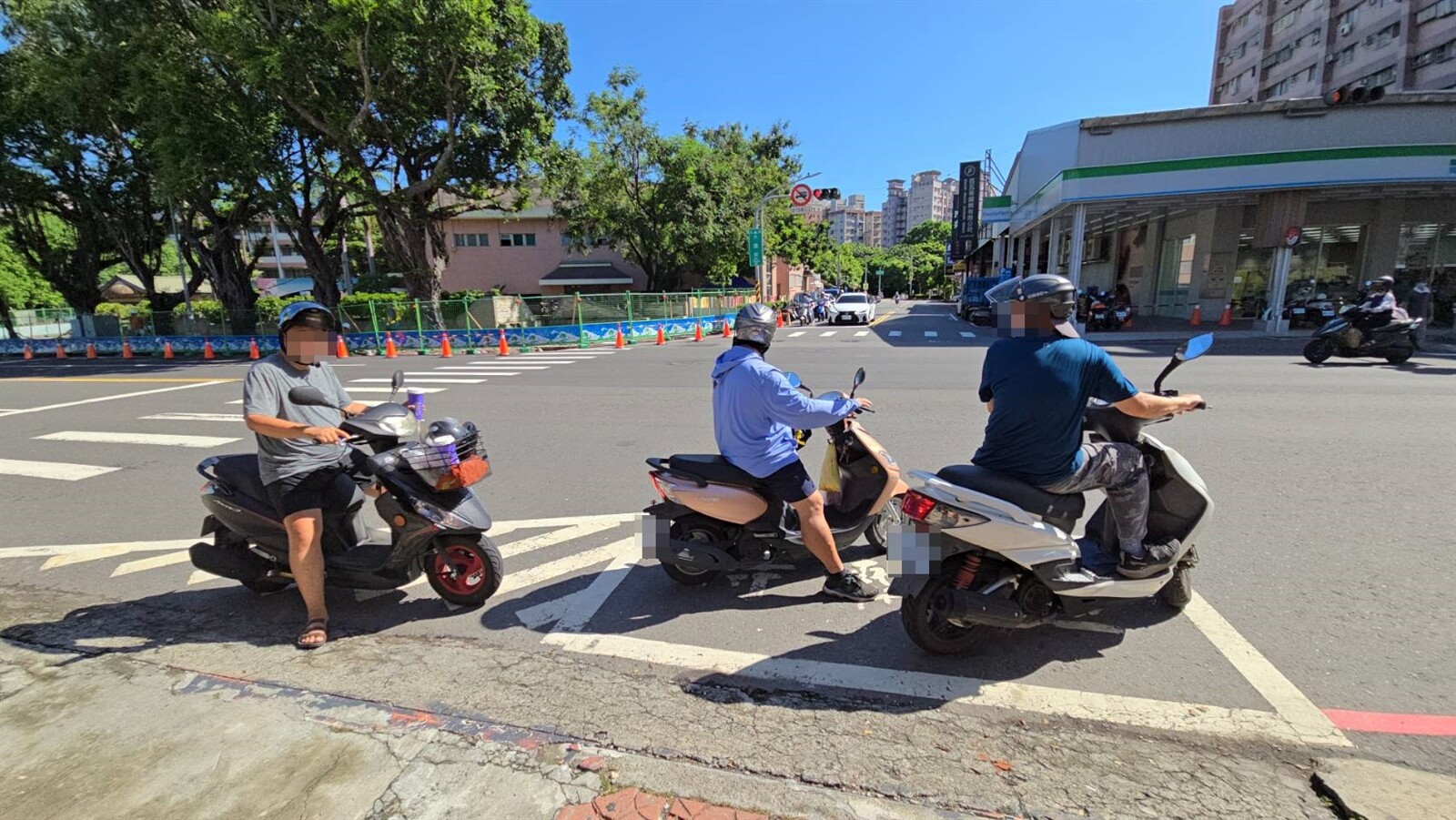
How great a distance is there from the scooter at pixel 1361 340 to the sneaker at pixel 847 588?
13.7m

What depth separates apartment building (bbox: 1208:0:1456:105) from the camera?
35.8m

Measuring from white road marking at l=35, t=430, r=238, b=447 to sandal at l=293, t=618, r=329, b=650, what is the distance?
6046 millimetres

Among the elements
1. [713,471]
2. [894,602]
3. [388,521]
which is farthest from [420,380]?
[894,602]

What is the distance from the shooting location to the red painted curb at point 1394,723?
2506mm

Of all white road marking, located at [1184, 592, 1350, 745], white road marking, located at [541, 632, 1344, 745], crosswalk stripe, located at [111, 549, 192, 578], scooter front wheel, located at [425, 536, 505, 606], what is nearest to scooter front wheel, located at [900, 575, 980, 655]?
white road marking, located at [541, 632, 1344, 745]

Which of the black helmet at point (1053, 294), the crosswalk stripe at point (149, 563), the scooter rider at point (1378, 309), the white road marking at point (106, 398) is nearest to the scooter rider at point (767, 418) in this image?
the black helmet at point (1053, 294)

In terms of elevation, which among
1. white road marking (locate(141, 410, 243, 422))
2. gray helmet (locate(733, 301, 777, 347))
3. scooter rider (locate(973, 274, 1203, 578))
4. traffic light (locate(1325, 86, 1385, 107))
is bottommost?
white road marking (locate(141, 410, 243, 422))

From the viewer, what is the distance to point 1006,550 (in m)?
2.92

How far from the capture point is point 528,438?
7.90 meters

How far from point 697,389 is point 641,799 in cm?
917

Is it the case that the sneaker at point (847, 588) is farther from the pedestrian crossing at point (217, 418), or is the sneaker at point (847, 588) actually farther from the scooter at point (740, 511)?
the pedestrian crossing at point (217, 418)

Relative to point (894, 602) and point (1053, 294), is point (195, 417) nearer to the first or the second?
point (894, 602)

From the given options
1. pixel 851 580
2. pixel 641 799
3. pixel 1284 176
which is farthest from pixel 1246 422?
pixel 1284 176

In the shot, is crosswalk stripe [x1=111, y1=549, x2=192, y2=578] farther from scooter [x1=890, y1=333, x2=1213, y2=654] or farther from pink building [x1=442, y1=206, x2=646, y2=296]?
pink building [x1=442, y1=206, x2=646, y2=296]
